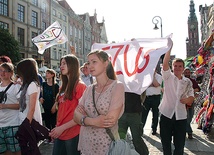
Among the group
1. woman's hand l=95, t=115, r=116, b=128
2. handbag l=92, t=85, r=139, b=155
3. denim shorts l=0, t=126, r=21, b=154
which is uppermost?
woman's hand l=95, t=115, r=116, b=128

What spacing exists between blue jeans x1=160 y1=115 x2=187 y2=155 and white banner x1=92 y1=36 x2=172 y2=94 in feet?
2.51

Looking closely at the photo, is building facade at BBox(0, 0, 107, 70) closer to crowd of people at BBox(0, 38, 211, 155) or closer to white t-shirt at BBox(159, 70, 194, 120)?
crowd of people at BBox(0, 38, 211, 155)

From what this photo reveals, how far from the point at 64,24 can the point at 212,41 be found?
134 feet

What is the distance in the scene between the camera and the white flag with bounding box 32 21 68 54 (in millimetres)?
7320

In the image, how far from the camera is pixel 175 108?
3381mm

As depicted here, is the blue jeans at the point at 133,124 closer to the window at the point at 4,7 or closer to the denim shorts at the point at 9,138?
the denim shorts at the point at 9,138

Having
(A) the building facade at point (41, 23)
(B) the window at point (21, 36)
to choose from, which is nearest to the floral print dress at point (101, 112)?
(A) the building facade at point (41, 23)

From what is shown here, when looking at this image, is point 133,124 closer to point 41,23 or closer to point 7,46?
point 7,46

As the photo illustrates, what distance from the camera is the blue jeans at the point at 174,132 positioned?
3.33 metres

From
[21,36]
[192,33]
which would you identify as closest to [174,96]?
[21,36]

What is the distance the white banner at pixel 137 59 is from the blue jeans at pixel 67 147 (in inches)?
40.5

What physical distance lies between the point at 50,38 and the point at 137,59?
189 inches

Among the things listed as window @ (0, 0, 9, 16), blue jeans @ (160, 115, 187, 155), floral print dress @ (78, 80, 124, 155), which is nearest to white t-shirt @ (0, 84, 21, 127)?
floral print dress @ (78, 80, 124, 155)

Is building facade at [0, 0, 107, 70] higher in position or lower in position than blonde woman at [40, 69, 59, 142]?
higher
